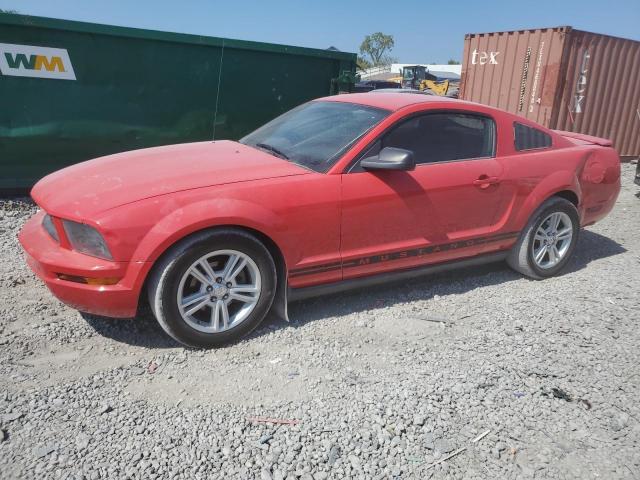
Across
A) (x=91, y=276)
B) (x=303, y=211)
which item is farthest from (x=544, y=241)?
(x=91, y=276)

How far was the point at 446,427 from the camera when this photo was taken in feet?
8.29

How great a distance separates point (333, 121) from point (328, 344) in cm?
166

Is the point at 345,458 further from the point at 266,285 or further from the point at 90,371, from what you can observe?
the point at 90,371

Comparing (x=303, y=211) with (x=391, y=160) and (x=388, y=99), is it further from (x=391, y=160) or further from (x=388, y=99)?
(x=388, y=99)

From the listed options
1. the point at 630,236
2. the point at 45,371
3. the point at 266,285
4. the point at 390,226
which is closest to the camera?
the point at 45,371

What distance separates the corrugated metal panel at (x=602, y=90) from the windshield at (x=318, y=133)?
7214 mm

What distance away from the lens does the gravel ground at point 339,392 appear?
228 centimetres

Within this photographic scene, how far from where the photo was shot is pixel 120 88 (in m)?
6.05

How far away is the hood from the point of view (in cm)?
290

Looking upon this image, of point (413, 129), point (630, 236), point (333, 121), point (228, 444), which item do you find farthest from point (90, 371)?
point (630, 236)

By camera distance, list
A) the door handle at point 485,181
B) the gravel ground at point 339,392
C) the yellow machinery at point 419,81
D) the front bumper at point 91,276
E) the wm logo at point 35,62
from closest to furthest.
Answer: the gravel ground at point 339,392
the front bumper at point 91,276
the door handle at point 485,181
the wm logo at point 35,62
the yellow machinery at point 419,81

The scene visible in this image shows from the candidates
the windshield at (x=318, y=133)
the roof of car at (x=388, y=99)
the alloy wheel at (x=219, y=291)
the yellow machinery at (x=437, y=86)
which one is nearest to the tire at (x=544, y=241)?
the roof of car at (x=388, y=99)

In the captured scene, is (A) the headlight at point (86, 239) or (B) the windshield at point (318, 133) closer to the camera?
(A) the headlight at point (86, 239)

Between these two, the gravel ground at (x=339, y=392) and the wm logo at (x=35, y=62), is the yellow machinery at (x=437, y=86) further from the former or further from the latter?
the gravel ground at (x=339, y=392)
